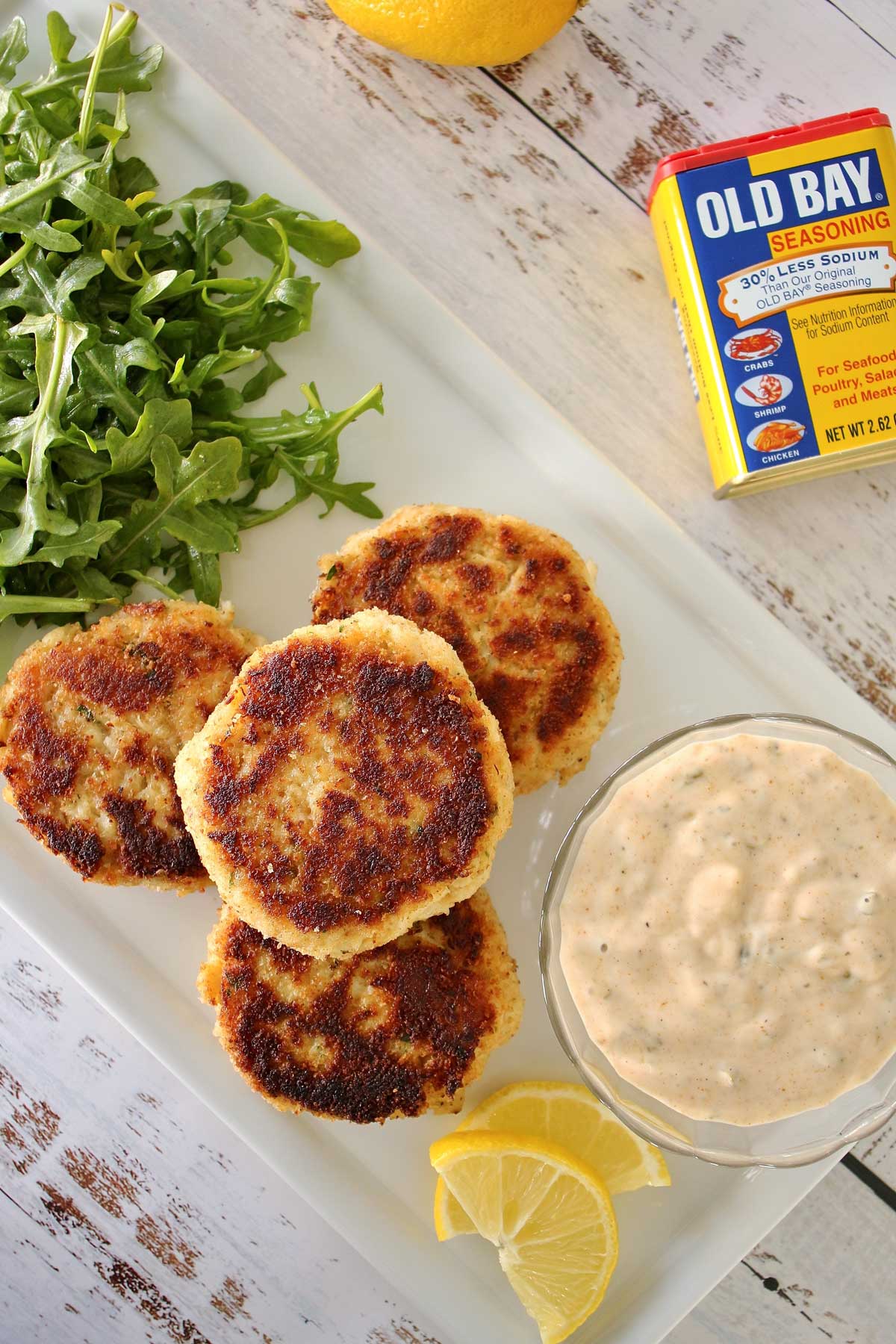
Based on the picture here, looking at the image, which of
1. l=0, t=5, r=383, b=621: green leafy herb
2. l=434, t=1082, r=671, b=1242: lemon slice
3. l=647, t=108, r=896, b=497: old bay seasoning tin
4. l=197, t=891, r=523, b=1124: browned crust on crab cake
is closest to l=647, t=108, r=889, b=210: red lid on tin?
l=647, t=108, r=896, b=497: old bay seasoning tin

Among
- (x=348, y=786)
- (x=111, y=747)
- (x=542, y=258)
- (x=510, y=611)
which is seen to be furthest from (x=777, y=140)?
(x=111, y=747)

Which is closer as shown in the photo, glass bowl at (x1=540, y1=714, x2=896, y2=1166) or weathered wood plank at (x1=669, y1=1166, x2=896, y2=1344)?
glass bowl at (x1=540, y1=714, x2=896, y2=1166)

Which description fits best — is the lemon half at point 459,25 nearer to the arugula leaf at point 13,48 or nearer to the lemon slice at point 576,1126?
the arugula leaf at point 13,48

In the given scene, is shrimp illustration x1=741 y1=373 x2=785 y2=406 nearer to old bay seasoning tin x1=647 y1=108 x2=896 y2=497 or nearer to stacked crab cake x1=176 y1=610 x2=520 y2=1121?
old bay seasoning tin x1=647 y1=108 x2=896 y2=497

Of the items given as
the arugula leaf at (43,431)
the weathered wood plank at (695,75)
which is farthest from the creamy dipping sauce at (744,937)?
the weathered wood plank at (695,75)

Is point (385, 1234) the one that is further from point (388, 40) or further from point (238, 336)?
point (388, 40)
